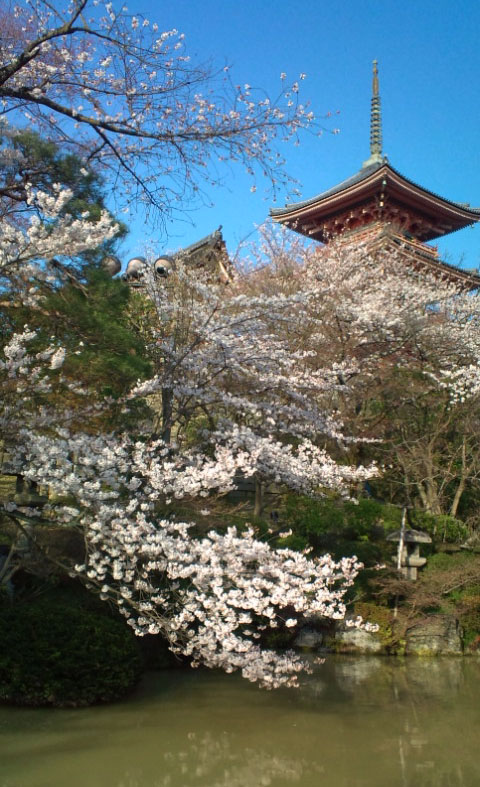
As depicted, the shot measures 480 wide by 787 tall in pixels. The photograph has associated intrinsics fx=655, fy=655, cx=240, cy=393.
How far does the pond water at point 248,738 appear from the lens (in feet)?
17.0

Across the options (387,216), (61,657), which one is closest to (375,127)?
(387,216)

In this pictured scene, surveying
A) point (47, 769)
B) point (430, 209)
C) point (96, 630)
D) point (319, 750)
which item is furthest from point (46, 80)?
point (430, 209)

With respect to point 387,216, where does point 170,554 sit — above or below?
below

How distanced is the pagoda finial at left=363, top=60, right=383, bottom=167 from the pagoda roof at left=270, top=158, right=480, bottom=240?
100 centimetres

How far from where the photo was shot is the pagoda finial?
72.8 feet

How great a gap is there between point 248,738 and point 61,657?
189 centimetres

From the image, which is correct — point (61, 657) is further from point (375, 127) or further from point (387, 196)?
point (375, 127)

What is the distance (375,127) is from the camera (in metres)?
22.7

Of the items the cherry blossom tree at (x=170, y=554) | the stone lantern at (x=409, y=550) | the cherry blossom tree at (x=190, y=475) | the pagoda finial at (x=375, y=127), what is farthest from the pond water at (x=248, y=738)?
the pagoda finial at (x=375, y=127)

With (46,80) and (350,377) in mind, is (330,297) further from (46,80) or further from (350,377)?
(46,80)

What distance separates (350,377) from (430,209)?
10080 millimetres

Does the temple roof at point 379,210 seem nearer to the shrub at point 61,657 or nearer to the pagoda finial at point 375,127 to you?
the pagoda finial at point 375,127

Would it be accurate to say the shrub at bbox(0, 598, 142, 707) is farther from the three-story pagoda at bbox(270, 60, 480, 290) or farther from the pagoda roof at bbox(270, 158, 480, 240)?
the pagoda roof at bbox(270, 158, 480, 240)

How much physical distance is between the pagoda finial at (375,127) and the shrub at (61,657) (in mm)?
19315
